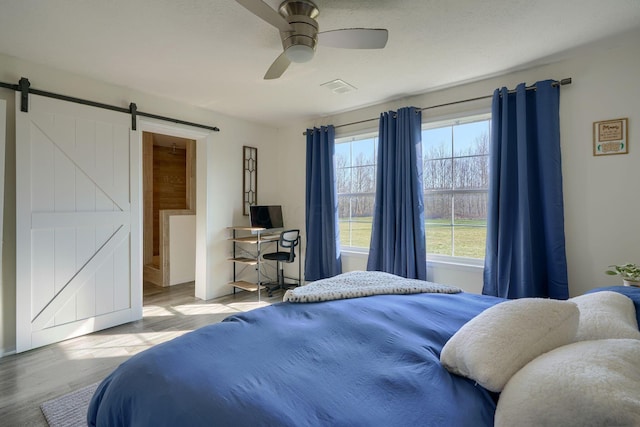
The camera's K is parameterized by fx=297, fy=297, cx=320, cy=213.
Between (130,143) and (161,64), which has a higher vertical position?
(161,64)

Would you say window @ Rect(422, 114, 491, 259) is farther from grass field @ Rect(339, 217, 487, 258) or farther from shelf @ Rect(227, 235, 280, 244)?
shelf @ Rect(227, 235, 280, 244)

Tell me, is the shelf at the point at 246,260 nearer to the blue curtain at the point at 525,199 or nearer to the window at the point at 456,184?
the window at the point at 456,184

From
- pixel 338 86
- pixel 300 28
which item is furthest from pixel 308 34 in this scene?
pixel 338 86

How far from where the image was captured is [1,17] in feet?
6.42

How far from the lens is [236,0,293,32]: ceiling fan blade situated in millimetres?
1459

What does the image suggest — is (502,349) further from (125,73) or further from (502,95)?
(125,73)

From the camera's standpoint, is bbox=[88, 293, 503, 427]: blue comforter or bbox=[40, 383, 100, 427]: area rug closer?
bbox=[88, 293, 503, 427]: blue comforter

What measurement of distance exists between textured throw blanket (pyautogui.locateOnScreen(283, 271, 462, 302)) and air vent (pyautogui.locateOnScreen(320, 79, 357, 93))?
6.54 feet

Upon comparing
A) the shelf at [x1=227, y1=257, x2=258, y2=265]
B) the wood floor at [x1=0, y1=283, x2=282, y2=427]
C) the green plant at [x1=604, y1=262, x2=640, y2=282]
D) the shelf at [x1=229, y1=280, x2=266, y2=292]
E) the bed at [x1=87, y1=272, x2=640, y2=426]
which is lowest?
the wood floor at [x1=0, y1=283, x2=282, y2=427]

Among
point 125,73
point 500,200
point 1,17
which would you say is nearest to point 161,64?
point 125,73

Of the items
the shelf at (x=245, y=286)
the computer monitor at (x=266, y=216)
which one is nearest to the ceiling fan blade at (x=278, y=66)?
the computer monitor at (x=266, y=216)

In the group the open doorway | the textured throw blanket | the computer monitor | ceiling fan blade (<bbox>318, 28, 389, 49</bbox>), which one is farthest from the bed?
Result: the open doorway

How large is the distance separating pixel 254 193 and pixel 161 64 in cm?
220

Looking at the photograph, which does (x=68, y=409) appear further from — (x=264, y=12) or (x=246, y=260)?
(x=264, y=12)
